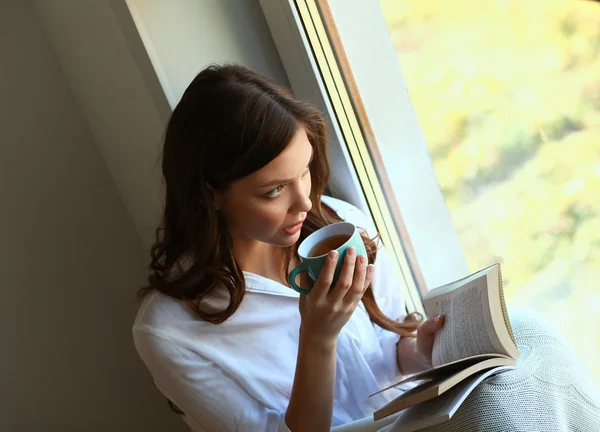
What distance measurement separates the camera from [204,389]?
121 centimetres

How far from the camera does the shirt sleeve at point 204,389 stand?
1.21 metres

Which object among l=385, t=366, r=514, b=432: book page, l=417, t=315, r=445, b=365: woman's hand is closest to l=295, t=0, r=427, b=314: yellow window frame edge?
l=417, t=315, r=445, b=365: woman's hand

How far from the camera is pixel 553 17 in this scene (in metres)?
1.13

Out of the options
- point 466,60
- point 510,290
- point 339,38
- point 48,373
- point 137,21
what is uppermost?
point 137,21

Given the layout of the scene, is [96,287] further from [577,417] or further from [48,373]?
[577,417]

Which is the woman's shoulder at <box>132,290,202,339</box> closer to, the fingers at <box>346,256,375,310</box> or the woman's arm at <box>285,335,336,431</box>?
the woman's arm at <box>285,335,336,431</box>

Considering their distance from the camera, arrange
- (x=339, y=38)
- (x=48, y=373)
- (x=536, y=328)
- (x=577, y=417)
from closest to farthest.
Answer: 1. (x=577, y=417)
2. (x=536, y=328)
3. (x=339, y=38)
4. (x=48, y=373)

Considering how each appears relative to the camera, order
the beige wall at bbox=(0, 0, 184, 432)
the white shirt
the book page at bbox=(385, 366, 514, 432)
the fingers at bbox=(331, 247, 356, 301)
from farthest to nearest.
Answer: the beige wall at bbox=(0, 0, 184, 432), the white shirt, the fingers at bbox=(331, 247, 356, 301), the book page at bbox=(385, 366, 514, 432)

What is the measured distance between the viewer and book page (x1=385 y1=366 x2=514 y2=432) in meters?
0.90

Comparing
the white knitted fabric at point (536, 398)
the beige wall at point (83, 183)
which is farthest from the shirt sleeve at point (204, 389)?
the beige wall at point (83, 183)

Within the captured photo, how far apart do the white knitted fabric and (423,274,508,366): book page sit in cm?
6

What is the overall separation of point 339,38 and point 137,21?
43cm

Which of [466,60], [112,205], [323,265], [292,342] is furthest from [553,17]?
[112,205]

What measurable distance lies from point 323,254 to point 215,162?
24 cm
